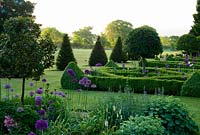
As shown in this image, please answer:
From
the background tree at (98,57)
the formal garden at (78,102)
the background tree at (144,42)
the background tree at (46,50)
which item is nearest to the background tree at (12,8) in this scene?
the background tree at (98,57)

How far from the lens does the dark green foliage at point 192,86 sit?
41.2 feet

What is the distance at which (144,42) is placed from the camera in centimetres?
2081

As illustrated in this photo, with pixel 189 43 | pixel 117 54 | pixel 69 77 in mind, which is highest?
pixel 189 43

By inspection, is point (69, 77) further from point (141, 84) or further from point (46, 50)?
point (46, 50)

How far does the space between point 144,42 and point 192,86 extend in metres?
8.45

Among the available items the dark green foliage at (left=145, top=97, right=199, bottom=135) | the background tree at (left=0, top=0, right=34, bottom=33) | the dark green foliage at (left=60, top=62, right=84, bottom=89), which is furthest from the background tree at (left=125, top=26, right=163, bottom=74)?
the dark green foliage at (left=145, top=97, right=199, bottom=135)

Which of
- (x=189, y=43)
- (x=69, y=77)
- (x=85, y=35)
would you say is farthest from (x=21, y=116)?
(x=85, y=35)

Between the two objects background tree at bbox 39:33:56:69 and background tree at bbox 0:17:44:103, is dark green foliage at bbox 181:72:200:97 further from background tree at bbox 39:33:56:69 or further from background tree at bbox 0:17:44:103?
background tree at bbox 0:17:44:103

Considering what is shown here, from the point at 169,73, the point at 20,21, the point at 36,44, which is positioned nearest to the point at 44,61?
the point at 36,44

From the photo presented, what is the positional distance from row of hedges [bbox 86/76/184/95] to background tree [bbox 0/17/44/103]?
498 cm

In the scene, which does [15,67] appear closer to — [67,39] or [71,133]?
[71,133]

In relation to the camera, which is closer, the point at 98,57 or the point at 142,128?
the point at 142,128

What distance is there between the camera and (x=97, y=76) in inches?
567

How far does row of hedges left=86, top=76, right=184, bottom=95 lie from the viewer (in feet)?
43.2
